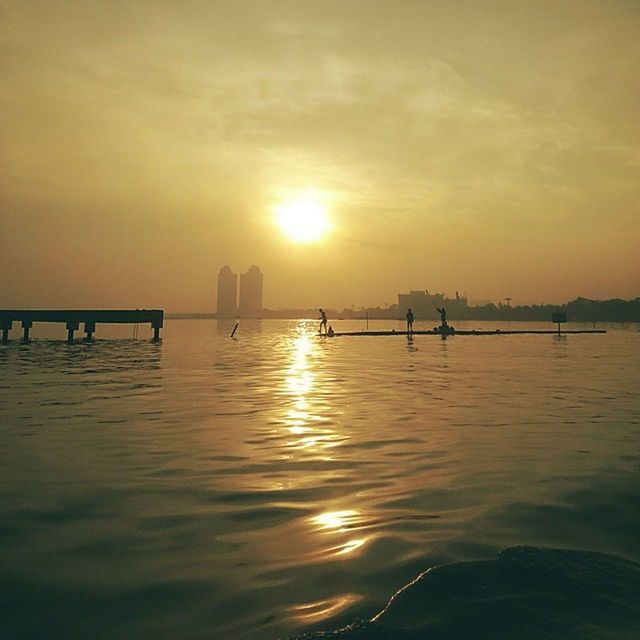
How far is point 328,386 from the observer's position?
14906 millimetres

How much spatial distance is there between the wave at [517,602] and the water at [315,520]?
2 centimetres

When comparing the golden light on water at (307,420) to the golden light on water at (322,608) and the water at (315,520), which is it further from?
the golden light on water at (322,608)

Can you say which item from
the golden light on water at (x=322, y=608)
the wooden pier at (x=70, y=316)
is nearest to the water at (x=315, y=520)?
the golden light on water at (x=322, y=608)

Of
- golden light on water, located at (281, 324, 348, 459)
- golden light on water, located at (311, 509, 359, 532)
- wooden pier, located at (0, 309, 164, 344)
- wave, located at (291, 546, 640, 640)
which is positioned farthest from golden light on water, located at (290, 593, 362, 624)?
wooden pier, located at (0, 309, 164, 344)

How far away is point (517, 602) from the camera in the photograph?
A: 3150 mm

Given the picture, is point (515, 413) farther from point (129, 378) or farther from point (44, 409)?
point (129, 378)

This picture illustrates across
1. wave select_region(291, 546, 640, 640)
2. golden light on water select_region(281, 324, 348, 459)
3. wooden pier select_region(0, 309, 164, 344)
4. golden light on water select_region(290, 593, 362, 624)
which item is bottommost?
golden light on water select_region(281, 324, 348, 459)

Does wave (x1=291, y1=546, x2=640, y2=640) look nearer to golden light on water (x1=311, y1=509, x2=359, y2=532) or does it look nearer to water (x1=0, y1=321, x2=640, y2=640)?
water (x1=0, y1=321, x2=640, y2=640)

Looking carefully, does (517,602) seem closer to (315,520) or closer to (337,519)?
(337,519)

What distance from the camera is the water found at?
10.0 ft

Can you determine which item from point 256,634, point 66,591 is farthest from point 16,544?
point 256,634

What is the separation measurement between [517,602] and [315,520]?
2.02 meters

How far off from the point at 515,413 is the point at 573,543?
6.42m

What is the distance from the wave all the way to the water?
16 mm
